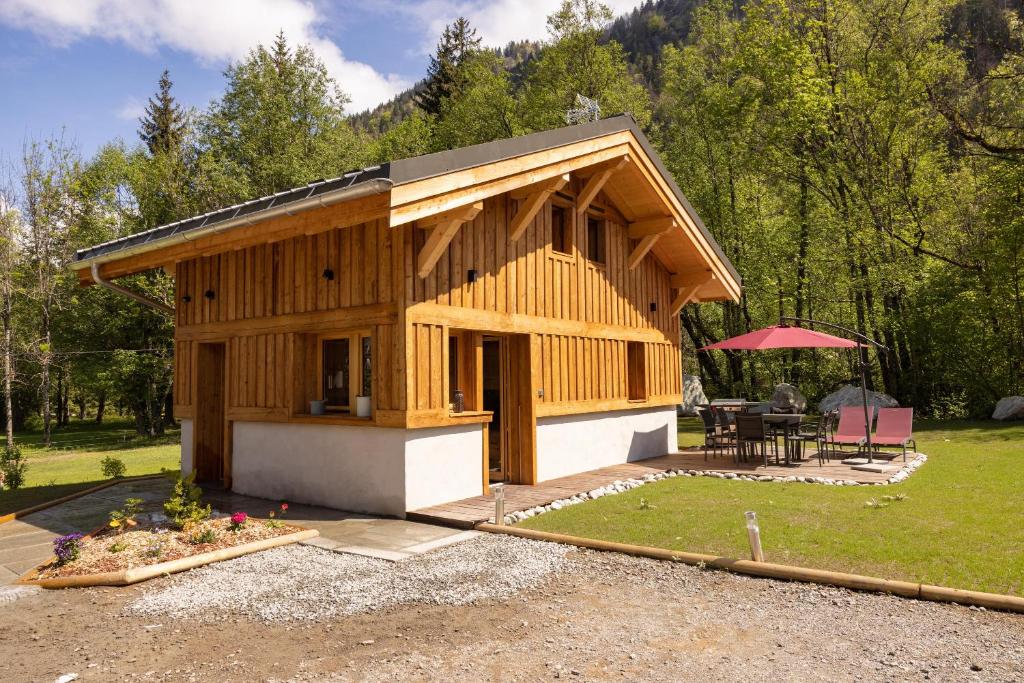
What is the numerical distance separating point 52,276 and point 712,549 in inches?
1081

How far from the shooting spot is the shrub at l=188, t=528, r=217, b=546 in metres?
6.64

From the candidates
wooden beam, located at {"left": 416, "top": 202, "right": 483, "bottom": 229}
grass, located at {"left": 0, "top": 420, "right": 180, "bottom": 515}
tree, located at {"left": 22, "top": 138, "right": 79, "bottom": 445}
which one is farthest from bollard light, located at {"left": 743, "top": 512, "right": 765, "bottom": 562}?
→ tree, located at {"left": 22, "top": 138, "right": 79, "bottom": 445}

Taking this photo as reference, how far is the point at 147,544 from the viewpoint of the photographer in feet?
21.4

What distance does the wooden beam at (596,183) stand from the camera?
11141 millimetres

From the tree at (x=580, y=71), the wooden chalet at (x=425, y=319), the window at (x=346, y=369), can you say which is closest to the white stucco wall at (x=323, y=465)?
the wooden chalet at (x=425, y=319)

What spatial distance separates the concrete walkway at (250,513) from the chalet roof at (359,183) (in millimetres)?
3806

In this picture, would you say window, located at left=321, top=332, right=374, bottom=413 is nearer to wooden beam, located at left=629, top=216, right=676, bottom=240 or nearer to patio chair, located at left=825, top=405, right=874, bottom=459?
wooden beam, located at left=629, top=216, right=676, bottom=240

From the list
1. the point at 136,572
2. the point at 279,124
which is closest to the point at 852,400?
the point at 136,572

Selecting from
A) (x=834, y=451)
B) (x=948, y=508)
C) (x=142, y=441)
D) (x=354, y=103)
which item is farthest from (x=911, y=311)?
(x=142, y=441)

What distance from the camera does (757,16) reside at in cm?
2497

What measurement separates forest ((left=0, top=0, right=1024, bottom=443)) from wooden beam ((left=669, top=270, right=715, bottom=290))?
10.7 meters

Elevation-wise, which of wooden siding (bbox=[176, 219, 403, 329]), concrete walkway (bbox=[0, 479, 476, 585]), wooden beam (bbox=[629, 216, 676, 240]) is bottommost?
concrete walkway (bbox=[0, 479, 476, 585])

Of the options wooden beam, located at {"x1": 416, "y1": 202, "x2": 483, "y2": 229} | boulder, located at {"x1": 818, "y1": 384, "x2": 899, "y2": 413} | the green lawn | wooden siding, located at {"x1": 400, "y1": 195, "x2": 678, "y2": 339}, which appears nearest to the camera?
the green lawn

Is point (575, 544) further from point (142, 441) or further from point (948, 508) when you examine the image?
point (142, 441)
